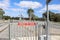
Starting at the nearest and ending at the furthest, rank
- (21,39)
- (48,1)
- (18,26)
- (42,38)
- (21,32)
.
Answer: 1. (48,1)
2. (42,38)
3. (18,26)
4. (21,32)
5. (21,39)

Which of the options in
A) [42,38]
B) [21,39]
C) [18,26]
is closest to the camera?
[42,38]

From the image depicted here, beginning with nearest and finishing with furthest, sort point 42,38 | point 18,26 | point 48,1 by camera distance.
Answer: point 48,1 → point 42,38 → point 18,26

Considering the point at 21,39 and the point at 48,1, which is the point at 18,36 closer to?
the point at 21,39

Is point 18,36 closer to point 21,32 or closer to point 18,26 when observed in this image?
point 21,32

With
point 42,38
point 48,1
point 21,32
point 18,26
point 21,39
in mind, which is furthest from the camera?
point 21,39

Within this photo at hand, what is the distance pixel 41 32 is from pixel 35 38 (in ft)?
2.86

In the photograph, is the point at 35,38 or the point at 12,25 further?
the point at 35,38

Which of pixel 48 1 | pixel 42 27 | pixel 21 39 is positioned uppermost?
pixel 48 1

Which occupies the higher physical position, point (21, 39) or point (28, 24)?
point (28, 24)

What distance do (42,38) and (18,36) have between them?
2062 mm

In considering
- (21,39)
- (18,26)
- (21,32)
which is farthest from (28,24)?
(21,39)

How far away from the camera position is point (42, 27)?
8.40 m

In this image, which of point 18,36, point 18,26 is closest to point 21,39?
point 18,36

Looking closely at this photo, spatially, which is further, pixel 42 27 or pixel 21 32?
pixel 21 32
